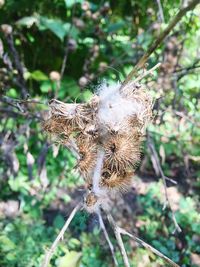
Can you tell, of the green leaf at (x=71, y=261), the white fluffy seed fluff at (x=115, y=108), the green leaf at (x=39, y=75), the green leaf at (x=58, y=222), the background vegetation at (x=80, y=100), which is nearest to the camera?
the white fluffy seed fluff at (x=115, y=108)

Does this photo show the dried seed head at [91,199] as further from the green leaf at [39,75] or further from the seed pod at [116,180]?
the green leaf at [39,75]

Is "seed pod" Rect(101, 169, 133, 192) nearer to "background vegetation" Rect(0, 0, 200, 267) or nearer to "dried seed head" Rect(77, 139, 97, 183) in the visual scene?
"dried seed head" Rect(77, 139, 97, 183)

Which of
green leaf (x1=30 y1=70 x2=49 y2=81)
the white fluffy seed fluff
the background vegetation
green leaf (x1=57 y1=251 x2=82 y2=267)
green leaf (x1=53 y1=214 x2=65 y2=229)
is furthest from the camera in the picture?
green leaf (x1=30 y1=70 x2=49 y2=81)

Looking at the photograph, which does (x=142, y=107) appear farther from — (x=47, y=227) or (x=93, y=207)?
(x=47, y=227)

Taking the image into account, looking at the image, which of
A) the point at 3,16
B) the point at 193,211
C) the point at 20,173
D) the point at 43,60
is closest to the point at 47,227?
the point at 20,173

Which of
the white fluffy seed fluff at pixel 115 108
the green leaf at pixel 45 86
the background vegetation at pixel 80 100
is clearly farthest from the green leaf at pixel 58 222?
the white fluffy seed fluff at pixel 115 108

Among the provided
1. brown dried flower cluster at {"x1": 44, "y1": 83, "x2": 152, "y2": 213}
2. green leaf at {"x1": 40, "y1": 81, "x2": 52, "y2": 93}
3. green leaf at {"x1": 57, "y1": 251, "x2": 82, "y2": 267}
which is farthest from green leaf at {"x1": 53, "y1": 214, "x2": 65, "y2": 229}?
brown dried flower cluster at {"x1": 44, "y1": 83, "x2": 152, "y2": 213}
